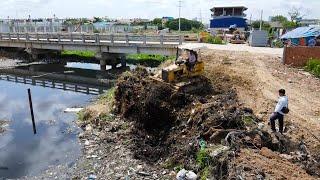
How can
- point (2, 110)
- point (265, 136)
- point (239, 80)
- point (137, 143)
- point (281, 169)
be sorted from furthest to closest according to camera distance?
point (2, 110) < point (239, 80) < point (137, 143) < point (265, 136) < point (281, 169)

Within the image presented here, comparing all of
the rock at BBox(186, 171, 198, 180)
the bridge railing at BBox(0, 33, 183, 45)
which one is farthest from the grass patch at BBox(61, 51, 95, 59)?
the rock at BBox(186, 171, 198, 180)

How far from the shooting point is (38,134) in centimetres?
1622

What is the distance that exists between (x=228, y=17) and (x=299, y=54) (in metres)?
37.2

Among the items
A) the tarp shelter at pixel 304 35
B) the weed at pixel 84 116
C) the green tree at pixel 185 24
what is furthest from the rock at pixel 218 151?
the green tree at pixel 185 24

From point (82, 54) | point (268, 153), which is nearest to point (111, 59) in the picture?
point (82, 54)

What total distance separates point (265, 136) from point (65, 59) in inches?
1305

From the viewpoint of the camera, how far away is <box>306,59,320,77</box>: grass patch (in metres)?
19.6

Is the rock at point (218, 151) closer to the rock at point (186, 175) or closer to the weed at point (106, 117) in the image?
the rock at point (186, 175)

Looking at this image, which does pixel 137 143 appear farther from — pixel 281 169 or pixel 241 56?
pixel 241 56

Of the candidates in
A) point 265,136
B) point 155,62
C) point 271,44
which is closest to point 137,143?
point 265,136

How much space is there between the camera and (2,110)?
66.7 ft

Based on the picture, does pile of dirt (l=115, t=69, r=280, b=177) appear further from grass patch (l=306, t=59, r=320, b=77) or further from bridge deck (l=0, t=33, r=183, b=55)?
bridge deck (l=0, t=33, r=183, b=55)

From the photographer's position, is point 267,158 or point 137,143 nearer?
point 267,158

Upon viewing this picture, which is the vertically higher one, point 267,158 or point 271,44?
point 271,44
